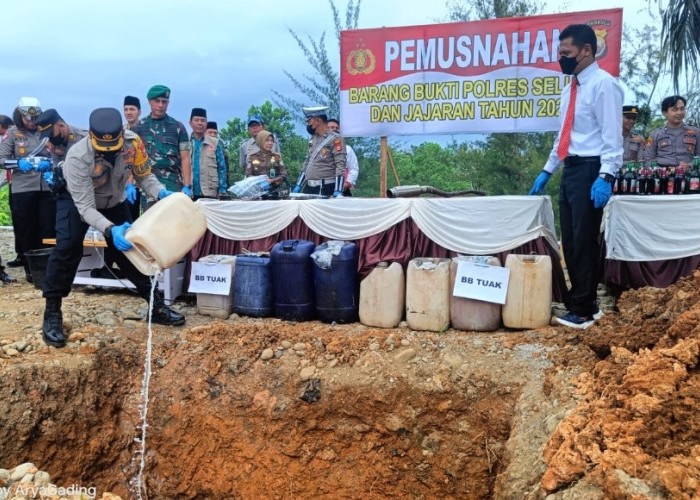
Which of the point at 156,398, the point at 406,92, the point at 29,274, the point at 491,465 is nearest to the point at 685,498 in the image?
the point at 491,465

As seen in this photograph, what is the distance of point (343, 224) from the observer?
4.88m

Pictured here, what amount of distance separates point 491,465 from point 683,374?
1.61 m

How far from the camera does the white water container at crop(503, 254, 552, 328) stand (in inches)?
164

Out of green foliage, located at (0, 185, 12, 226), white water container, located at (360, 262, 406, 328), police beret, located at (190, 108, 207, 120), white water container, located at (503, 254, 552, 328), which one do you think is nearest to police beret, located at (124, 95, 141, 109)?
police beret, located at (190, 108, 207, 120)

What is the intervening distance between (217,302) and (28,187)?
2768 millimetres

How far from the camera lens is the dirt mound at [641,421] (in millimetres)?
1882

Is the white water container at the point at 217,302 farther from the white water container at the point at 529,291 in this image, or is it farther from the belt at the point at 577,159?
the belt at the point at 577,159

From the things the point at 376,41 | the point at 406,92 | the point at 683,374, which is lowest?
the point at 683,374

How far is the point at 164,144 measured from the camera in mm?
5895

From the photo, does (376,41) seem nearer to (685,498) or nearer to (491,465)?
(491,465)

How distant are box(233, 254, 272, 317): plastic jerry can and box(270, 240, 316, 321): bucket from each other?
0.08 m

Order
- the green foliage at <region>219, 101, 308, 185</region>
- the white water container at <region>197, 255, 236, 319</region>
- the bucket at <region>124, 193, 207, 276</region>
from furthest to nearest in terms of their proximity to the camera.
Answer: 1. the green foliage at <region>219, 101, 308, 185</region>
2. the white water container at <region>197, 255, 236, 319</region>
3. the bucket at <region>124, 193, 207, 276</region>

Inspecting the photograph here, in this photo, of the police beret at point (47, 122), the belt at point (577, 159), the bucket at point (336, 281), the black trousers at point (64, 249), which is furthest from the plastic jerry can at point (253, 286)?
the belt at point (577, 159)

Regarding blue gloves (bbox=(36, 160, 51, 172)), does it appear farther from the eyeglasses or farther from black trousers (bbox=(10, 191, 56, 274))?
black trousers (bbox=(10, 191, 56, 274))
